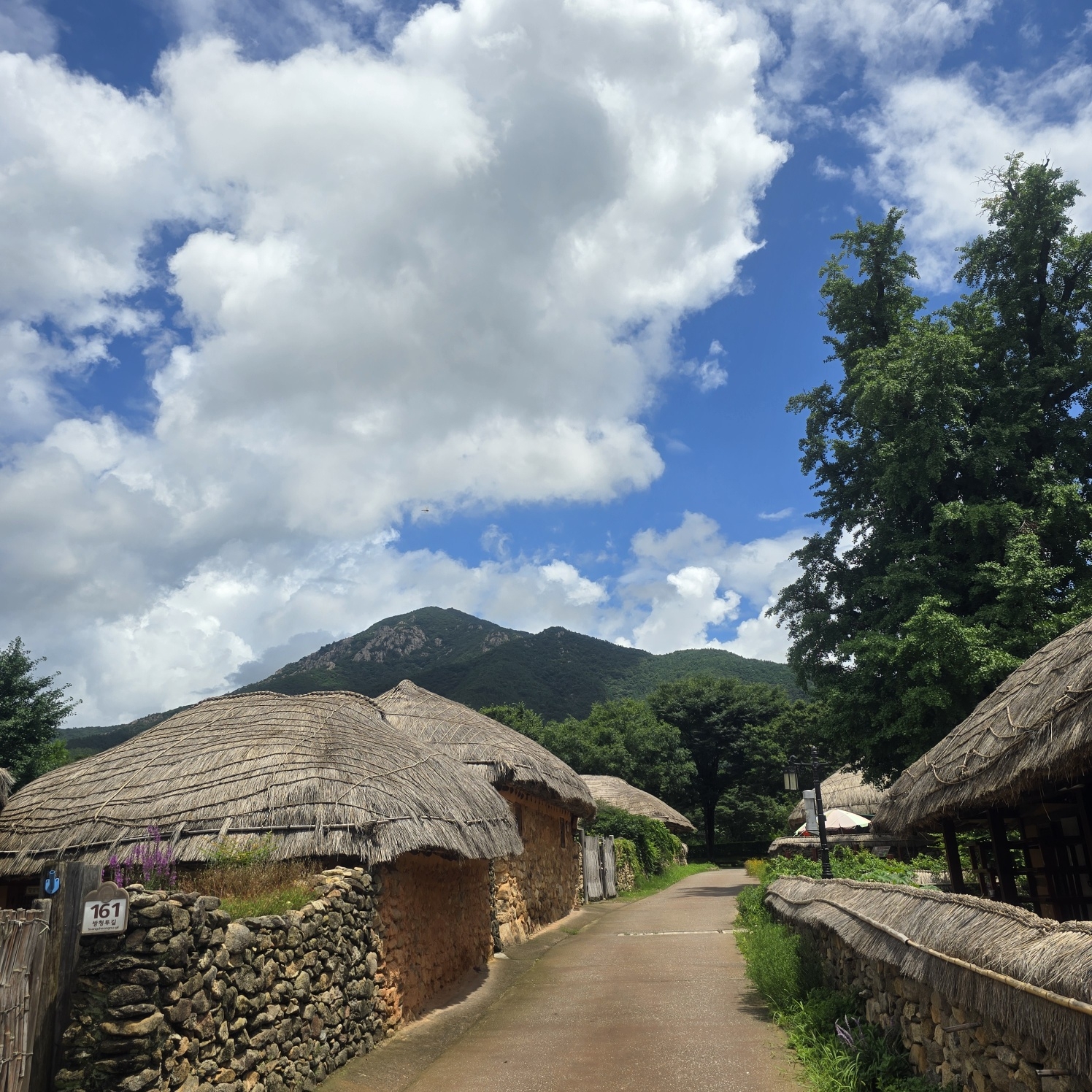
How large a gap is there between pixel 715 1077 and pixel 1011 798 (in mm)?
3733

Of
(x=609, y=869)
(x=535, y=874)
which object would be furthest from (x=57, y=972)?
(x=609, y=869)

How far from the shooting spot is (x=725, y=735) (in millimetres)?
51406

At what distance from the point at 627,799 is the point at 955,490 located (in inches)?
725

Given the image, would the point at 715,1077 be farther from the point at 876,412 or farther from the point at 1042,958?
the point at 876,412

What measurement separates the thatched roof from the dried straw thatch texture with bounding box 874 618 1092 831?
7.20 m

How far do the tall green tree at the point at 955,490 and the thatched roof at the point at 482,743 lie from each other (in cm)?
758

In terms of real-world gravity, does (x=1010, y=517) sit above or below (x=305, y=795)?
above

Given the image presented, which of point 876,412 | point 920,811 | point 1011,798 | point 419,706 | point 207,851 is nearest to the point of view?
point 1011,798

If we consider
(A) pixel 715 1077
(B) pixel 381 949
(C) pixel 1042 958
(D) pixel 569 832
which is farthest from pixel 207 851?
(D) pixel 569 832

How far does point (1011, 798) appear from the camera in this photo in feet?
25.6

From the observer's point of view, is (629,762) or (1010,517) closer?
(1010,517)

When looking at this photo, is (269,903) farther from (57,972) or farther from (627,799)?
(627,799)

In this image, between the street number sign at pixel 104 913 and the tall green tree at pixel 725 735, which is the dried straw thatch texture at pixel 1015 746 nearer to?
the street number sign at pixel 104 913

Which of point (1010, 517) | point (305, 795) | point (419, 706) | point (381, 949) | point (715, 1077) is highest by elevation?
point (1010, 517)
